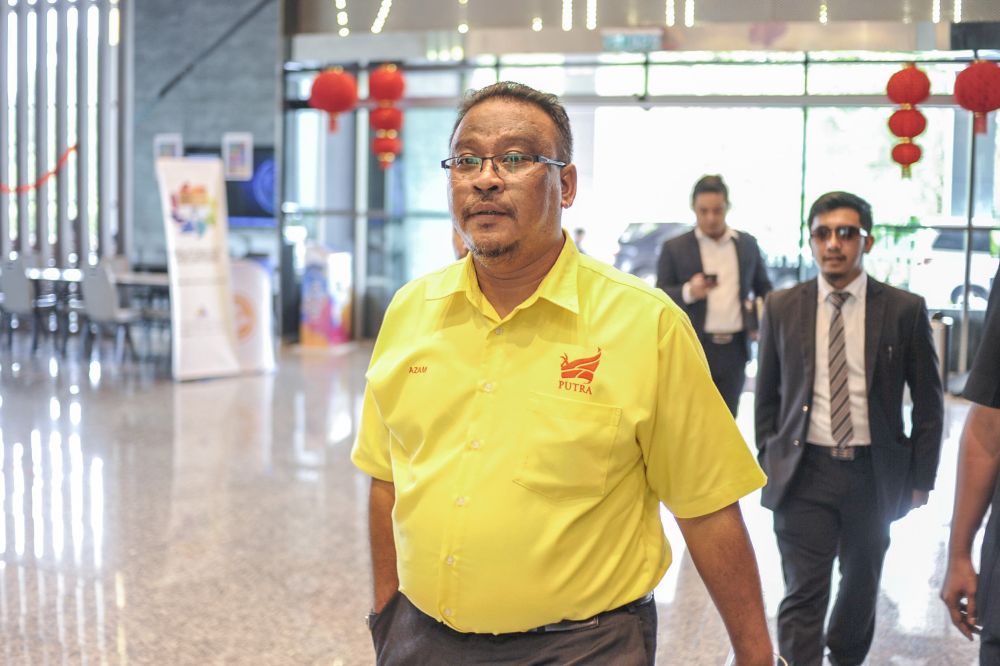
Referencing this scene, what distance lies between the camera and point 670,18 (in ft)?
24.3

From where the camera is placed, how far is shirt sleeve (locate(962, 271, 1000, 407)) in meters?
2.26

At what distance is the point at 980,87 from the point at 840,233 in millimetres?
3794

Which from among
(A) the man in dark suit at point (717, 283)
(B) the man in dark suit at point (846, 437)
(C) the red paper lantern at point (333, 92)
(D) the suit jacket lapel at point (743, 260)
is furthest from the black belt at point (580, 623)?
(C) the red paper lantern at point (333, 92)

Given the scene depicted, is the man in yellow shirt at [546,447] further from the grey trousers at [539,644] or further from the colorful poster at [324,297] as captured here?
the colorful poster at [324,297]

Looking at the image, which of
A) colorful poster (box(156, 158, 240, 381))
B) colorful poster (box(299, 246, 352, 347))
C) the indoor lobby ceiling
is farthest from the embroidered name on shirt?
colorful poster (box(299, 246, 352, 347))

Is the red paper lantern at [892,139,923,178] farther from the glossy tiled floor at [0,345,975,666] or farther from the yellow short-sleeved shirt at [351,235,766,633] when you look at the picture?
the yellow short-sleeved shirt at [351,235,766,633]

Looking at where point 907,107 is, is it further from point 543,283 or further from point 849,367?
point 543,283

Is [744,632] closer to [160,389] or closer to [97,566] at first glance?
[97,566]

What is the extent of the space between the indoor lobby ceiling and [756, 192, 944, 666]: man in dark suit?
3.05m

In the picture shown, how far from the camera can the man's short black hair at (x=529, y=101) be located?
75.7 inches

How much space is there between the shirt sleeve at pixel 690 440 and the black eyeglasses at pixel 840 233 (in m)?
1.87

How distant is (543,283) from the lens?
6.30ft

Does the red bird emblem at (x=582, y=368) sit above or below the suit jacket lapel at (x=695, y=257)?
below

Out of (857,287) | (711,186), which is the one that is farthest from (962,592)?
(711,186)
